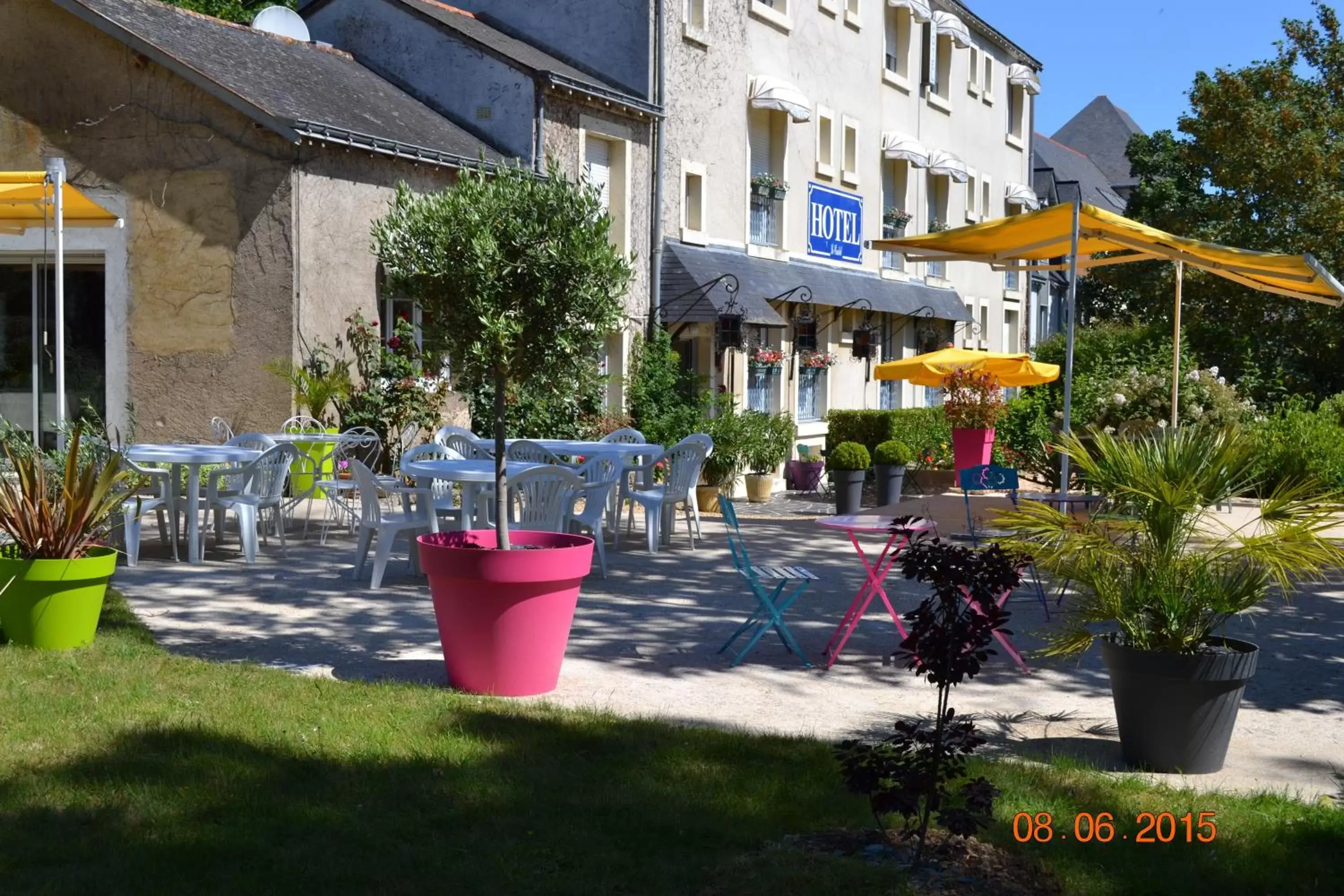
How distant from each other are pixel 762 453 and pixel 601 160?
4511mm

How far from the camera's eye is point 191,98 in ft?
44.0

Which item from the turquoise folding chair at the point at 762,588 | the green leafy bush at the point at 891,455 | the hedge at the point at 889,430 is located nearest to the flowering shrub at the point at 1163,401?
the green leafy bush at the point at 891,455

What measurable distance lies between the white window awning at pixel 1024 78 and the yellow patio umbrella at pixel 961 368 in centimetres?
1590

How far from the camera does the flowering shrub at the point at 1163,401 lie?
50.2 ft

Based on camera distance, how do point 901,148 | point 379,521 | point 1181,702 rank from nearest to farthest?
point 1181,702 < point 379,521 < point 901,148

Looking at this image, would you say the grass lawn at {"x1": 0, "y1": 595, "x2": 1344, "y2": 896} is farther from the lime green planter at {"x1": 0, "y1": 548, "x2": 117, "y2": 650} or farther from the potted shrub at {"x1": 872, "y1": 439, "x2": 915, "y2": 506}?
the potted shrub at {"x1": 872, "y1": 439, "x2": 915, "y2": 506}

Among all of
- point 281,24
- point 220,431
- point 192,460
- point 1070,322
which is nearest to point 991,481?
point 1070,322

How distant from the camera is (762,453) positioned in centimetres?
1575

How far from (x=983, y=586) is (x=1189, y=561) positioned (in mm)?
1675

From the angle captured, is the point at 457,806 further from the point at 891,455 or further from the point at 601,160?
the point at 601,160

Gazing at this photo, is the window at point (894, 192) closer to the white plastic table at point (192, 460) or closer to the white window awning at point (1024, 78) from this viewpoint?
the white window awning at point (1024, 78)

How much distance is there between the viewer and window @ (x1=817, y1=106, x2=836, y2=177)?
21.6m

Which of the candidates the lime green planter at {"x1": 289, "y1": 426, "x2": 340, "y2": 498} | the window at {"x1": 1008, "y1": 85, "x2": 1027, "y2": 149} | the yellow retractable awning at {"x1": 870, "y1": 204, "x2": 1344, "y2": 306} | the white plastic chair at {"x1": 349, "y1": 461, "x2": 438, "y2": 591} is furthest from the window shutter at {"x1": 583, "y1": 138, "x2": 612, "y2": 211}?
the window at {"x1": 1008, "y1": 85, "x2": 1027, "y2": 149}
